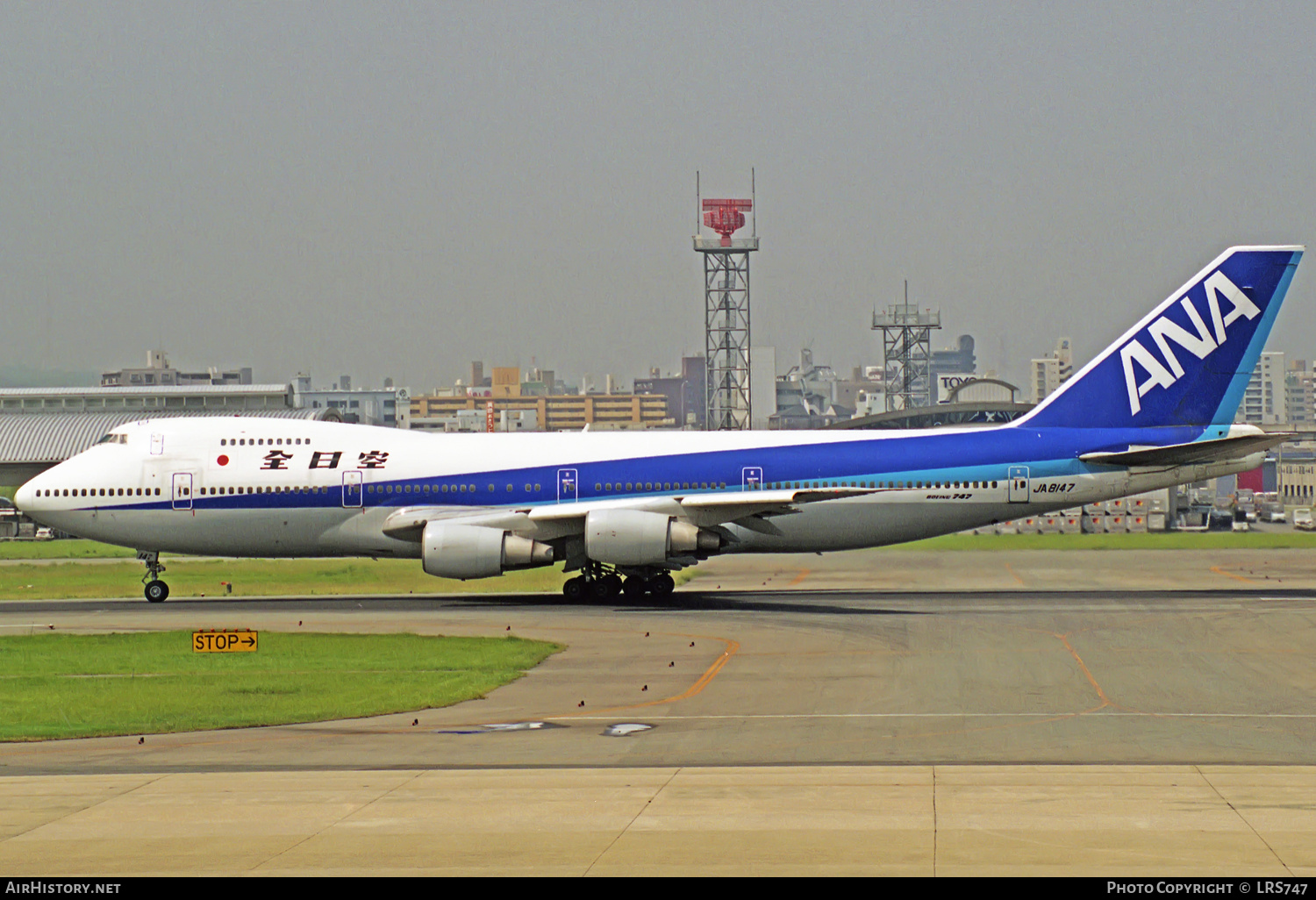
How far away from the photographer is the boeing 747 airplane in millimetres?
40781

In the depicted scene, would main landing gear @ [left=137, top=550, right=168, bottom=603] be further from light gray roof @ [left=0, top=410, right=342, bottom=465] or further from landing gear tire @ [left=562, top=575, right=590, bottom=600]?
light gray roof @ [left=0, top=410, right=342, bottom=465]

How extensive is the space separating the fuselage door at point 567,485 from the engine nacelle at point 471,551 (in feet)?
7.17

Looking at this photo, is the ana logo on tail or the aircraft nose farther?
the aircraft nose

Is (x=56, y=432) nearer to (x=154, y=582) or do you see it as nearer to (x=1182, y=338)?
(x=154, y=582)

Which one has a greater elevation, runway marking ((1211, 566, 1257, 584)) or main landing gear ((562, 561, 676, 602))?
main landing gear ((562, 561, 676, 602))

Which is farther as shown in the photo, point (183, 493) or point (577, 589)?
point (183, 493)

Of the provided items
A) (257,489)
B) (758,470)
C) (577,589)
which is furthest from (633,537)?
(257,489)

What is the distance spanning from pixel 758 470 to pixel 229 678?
1967 cm

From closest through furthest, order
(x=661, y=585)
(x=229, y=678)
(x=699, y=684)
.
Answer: (x=699, y=684) → (x=229, y=678) → (x=661, y=585)

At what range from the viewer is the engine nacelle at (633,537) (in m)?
38.4

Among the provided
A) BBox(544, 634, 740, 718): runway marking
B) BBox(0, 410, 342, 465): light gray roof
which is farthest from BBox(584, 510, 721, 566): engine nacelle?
BBox(0, 410, 342, 465): light gray roof

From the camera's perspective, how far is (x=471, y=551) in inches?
1517

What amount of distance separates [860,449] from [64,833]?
3090cm

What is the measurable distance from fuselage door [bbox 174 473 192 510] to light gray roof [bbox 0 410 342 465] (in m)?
40.0
